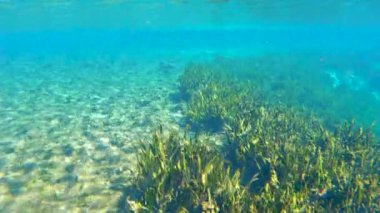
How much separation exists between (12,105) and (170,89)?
9196mm

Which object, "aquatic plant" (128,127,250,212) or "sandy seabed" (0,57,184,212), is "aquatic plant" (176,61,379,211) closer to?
"aquatic plant" (128,127,250,212)

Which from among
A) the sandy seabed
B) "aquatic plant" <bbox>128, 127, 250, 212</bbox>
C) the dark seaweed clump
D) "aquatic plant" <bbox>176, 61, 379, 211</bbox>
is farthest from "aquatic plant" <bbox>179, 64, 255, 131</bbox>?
"aquatic plant" <bbox>128, 127, 250, 212</bbox>

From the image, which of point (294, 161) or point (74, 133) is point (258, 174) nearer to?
point (294, 161)

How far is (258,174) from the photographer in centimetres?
780

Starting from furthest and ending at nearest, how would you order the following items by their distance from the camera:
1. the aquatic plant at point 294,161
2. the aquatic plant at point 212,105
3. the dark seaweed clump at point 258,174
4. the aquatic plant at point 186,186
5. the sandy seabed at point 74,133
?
the aquatic plant at point 212,105 < the sandy seabed at point 74,133 < the aquatic plant at point 294,161 < the dark seaweed clump at point 258,174 < the aquatic plant at point 186,186

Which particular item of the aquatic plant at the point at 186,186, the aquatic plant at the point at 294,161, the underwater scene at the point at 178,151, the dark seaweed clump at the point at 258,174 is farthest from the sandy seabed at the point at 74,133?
the aquatic plant at the point at 294,161

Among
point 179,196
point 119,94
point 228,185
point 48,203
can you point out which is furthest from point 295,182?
point 119,94

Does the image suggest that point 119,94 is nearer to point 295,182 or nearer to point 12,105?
point 12,105

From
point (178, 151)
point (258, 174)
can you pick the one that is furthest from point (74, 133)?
point (258, 174)

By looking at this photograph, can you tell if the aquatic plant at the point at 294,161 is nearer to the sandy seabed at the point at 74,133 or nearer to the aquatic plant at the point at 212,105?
the aquatic plant at the point at 212,105

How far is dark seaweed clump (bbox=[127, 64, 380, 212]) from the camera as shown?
6.36m

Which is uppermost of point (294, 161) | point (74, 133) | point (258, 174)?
point (294, 161)

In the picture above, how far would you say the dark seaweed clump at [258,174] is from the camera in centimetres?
636

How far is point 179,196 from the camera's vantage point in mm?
6672
